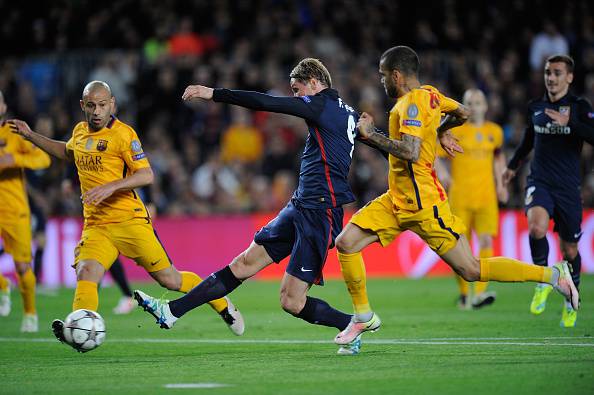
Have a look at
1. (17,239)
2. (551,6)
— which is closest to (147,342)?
(17,239)

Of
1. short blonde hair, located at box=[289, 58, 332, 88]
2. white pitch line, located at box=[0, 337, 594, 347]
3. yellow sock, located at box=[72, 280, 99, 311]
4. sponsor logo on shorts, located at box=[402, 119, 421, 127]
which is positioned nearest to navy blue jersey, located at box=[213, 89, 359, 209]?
short blonde hair, located at box=[289, 58, 332, 88]

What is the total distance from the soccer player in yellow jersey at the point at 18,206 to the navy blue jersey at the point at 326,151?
13.1 ft

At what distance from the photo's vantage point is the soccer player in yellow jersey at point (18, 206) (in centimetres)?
1209

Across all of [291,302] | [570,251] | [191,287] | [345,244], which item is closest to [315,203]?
[345,244]

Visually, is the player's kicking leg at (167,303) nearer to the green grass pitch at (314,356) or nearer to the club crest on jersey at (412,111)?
the green grass pitch at (314,356)

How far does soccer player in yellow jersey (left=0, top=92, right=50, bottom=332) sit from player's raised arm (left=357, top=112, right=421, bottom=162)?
4795 millimetres

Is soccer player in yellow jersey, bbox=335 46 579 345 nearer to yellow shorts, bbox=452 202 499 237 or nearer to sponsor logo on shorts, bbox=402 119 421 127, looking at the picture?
sponsor logo on shorts, bbox=402 119 421 127

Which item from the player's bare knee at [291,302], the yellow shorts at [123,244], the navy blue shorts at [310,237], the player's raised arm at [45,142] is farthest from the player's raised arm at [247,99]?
the player's raised arm at [45,142]

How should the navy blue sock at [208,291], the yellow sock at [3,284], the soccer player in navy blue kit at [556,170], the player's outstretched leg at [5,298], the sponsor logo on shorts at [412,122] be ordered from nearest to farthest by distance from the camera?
the sponsor logo on shorts at [412,122]
the navy blue sock at [208,291]
the soccer player in navy blue kit at [556,170]
the yellow sock at [3,284]
the player's outstretched leg at [5,298]

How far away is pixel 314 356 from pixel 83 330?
1.91 meters

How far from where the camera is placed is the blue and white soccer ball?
8.98m

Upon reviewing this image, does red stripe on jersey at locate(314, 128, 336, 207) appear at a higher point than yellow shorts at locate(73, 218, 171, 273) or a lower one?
higher

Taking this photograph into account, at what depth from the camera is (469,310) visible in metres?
13.6

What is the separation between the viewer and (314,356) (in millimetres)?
9289
